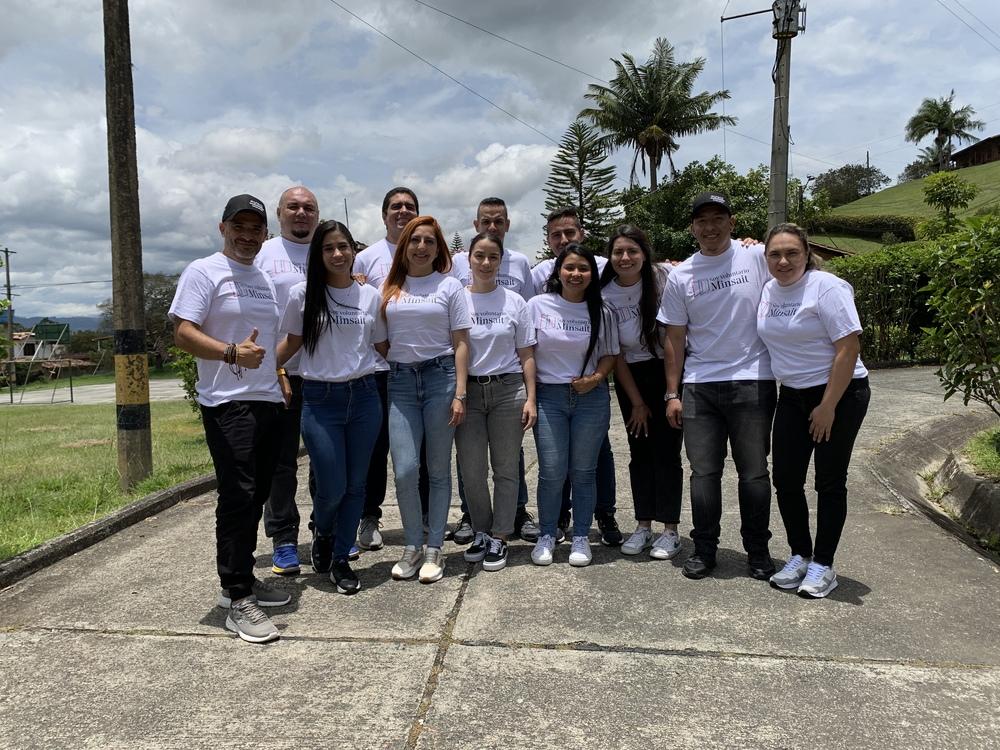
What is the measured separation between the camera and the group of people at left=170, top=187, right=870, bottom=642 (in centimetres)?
330

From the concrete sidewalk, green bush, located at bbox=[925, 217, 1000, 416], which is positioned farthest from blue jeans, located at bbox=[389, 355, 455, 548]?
green bush, located at bbox=[925, 217, 1000, 416]

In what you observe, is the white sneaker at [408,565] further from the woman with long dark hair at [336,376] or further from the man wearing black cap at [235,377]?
the man wearing black cap at [235,377]

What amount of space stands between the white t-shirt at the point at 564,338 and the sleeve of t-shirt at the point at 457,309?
44 cm

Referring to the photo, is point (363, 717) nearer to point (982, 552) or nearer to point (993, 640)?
point (993, 640)

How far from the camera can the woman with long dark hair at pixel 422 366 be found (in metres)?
3.81

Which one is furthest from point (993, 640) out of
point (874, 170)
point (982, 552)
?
point (874, 170)

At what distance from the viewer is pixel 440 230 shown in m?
3.89

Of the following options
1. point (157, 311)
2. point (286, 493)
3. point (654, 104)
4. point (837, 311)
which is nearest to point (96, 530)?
point (286, 493)

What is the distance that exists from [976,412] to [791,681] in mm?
6592

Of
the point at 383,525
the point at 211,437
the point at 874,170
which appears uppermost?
the point at 874,170

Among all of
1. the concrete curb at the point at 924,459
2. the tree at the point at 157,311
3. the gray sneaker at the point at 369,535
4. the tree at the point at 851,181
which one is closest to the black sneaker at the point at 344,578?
the gray sneaker at the point at 369,535

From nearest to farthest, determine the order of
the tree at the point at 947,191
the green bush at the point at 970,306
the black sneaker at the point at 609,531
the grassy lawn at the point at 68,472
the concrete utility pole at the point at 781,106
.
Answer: the black sneaker at the point at 609,531
the green bush at the point at 970,306
the grassy lawn at the point at 68,472
the concrete utility pole at the point at 781,106
the tree at the point at 947,191

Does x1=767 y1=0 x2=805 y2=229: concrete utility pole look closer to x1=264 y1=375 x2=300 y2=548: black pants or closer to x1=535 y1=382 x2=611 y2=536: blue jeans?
x1=535 y1=382 x2=611 y2=536: blue jeans

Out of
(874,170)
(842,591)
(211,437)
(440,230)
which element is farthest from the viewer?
(874,170)
